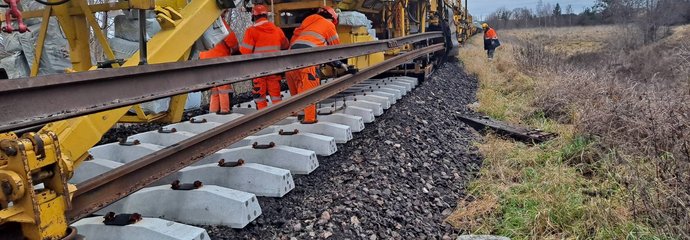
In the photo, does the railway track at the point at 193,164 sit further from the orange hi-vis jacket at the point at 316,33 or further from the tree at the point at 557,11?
the tree at the point at 557,11

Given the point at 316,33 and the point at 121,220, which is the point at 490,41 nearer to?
the point at 316,33

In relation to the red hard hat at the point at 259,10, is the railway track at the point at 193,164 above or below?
below

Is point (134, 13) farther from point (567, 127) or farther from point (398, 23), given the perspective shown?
point (567, 127)

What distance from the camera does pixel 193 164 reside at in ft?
11.0

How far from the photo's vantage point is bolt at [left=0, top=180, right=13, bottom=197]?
68.3 inches

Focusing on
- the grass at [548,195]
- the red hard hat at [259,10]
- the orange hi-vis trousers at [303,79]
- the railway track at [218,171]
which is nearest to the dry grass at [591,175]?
the grass at [548,195]

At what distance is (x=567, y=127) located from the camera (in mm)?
6246

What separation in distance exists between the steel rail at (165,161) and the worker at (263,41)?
149cm

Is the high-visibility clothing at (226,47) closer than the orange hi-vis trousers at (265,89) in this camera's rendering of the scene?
No

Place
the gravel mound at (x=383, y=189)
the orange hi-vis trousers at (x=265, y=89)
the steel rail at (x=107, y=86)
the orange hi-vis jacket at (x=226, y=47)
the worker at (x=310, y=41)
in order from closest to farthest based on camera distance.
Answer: the steel rail at (x=107, y=86)
the gravel mound at (x=383, y=189)
the worker at (x=310, y=41)
the orange hi-vis trousers at (x=265, y=89)
the orange hi-vis jacket at (x=226, y=47)

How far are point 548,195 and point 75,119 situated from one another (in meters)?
3.23

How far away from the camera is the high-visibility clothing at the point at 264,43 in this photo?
215 inches

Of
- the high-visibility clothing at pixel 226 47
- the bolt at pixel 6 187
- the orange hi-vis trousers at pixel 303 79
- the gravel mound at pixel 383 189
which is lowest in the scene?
the gravel mound at pixel 383 189

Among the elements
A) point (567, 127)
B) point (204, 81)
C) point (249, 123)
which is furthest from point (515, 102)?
point (204, 81)
